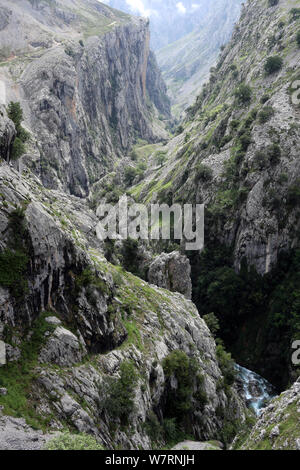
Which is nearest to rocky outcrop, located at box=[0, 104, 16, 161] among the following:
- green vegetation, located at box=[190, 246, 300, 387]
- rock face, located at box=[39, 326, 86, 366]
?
Answer: rock face, located at box=[39, 326, 86, 366]

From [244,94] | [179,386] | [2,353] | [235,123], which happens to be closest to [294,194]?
[235,123]

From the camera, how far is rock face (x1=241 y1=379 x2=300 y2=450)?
29.4 meters

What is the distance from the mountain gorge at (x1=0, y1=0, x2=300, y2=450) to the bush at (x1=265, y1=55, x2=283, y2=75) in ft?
1.52

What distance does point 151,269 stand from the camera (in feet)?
267

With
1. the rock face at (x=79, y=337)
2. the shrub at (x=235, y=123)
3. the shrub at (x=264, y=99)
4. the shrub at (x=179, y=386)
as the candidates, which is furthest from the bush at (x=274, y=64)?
the shrub at (x=179, y=386)

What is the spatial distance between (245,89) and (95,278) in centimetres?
12127

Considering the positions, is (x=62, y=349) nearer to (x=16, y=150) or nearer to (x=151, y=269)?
(x=16, y=150)

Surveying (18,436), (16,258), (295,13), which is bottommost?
(18,436)

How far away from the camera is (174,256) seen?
82625 millimetres

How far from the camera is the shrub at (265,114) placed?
116375mm

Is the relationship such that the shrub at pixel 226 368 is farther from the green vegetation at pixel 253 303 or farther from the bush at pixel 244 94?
the bush at pixel 244 94

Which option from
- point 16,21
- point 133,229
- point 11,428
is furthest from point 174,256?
point 16,21

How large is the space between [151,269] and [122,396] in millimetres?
46657

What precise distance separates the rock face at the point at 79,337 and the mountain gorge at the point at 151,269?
Result: 172 millimetres
